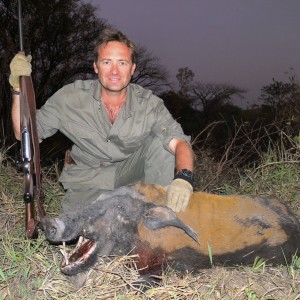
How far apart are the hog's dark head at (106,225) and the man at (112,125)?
2.51 feet

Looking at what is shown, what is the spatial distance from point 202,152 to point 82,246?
3.41m

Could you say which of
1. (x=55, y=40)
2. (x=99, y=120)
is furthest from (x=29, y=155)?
(x=55, y=40)

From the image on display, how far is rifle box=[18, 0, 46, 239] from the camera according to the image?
241 cm

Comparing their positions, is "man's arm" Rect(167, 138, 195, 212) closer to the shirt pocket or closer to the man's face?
the shirt pocket

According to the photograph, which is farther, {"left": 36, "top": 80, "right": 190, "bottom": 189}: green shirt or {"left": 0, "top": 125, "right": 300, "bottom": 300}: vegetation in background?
{"left": 36, "top": 80, "right": 190, "bottom": 189}: green shirt

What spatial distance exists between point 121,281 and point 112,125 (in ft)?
3.98

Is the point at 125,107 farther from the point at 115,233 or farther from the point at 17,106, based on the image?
the point at 115,233

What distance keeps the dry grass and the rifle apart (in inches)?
5.9

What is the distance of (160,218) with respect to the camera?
2.13 metres

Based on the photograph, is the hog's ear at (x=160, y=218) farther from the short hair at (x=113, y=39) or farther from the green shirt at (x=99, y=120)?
the short hair at (x=113, y=39)

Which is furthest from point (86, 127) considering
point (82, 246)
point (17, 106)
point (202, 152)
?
point (202, 152)

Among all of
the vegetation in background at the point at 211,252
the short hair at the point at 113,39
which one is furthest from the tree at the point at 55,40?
the short hair at the point at 113,39

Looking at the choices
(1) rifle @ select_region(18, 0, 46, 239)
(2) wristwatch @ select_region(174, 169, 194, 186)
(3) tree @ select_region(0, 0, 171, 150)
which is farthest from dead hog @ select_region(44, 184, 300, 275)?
(3) tree @ select_region(0, 0, 171, 150)

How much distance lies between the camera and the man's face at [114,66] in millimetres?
2973
